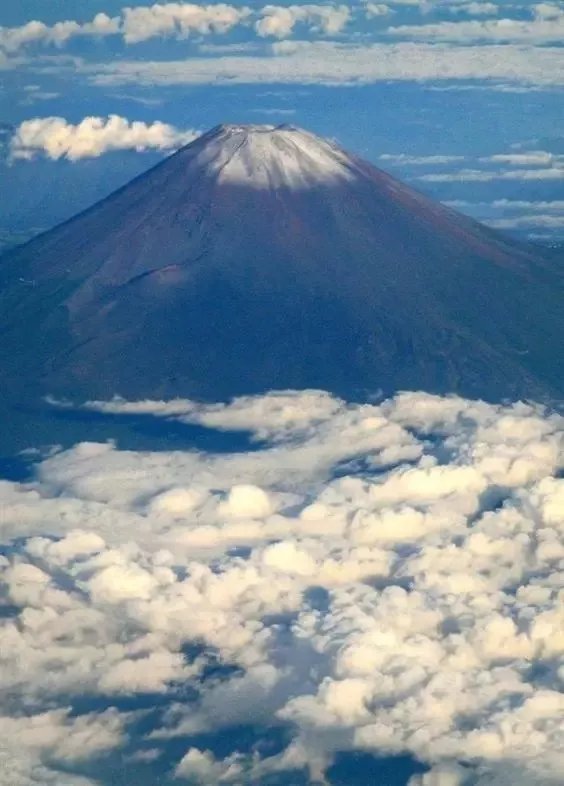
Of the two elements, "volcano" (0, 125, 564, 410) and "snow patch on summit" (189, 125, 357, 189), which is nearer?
"volcano" (0, 125, 564, 410)

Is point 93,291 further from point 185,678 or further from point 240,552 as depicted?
point 185,678

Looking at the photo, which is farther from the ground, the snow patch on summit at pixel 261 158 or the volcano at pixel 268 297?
the snow patch on summit at pixel 261 158

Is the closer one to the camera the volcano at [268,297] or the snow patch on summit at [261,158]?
the volcano at [268,297]

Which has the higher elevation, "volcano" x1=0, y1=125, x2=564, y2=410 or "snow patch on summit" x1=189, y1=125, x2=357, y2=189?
"snow patch on summit" x1=189, y1=125, x2=357, y2=189

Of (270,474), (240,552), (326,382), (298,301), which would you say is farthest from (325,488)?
(298,301)
